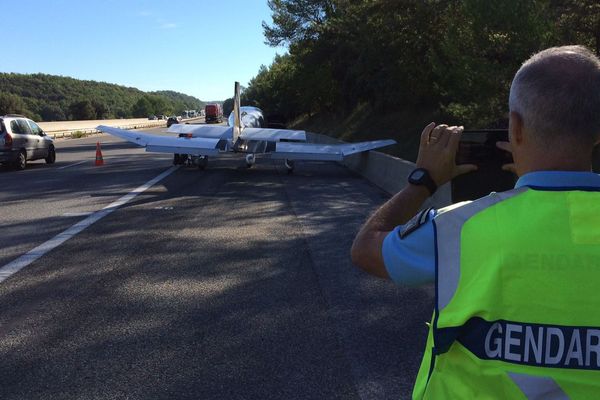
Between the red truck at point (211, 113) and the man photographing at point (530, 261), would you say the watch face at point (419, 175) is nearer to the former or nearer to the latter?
the man photographing at point (530, 261)

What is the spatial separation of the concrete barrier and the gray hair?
345 inches

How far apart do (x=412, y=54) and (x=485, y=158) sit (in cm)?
2350

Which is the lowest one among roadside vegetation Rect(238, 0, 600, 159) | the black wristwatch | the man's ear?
the black wristwatch

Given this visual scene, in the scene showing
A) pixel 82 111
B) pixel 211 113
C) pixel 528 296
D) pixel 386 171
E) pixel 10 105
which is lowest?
pixel 82 111

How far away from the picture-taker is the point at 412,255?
1494 mm

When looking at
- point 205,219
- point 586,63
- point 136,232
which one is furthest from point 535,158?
point 205,219

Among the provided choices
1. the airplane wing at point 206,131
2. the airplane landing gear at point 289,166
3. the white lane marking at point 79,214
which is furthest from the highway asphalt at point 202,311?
the airplane wing at point 206,131

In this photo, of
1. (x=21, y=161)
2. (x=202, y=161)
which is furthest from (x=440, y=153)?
(x=21, y=161)

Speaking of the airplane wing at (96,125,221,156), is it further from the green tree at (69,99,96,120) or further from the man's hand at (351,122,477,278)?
the green tree at (69,99,96,120)

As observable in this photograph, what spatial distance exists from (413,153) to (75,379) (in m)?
18.8

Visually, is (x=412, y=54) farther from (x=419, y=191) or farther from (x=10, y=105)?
(x=10, y=105)

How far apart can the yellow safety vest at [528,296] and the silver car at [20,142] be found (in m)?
20.7

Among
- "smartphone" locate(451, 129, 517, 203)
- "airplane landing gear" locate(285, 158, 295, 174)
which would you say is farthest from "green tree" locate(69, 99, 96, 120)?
"smartphone" locate(451, 129, 517, 203)

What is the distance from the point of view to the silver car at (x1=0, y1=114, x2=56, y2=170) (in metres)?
19.1
